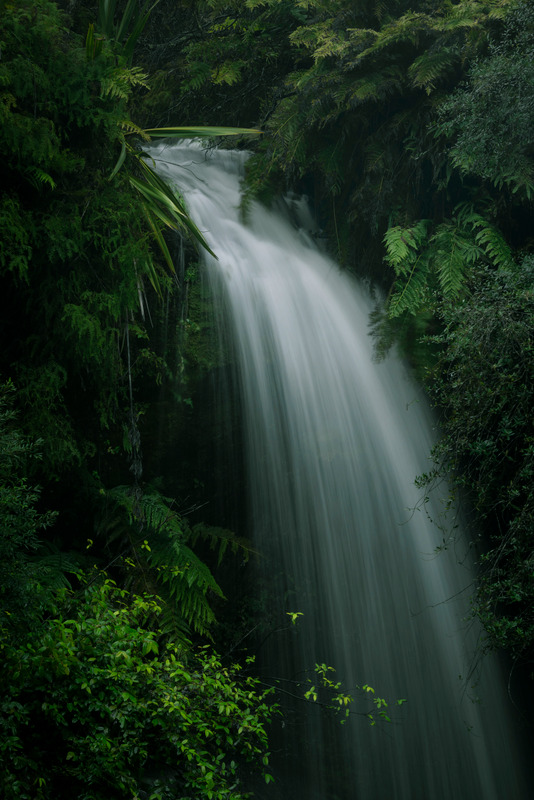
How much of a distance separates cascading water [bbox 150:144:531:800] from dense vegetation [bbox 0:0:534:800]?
1.43 ft

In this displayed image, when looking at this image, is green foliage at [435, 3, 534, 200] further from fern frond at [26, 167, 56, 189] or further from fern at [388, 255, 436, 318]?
fern frond at [26, 167, 56, 189]

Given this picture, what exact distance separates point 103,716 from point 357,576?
283cm

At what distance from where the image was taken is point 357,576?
5316mm

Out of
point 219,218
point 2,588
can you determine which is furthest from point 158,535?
point 219,218

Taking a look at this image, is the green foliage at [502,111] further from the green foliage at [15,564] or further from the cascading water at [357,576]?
the green foliage at [15,564]

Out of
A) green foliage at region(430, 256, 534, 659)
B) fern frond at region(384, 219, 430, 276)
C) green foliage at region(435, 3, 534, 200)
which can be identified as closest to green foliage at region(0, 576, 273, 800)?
green foliage at region(430, 256, 534, 659)

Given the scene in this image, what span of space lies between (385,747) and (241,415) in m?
2.98

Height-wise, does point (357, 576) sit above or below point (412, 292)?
below

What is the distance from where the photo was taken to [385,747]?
16.8 feet

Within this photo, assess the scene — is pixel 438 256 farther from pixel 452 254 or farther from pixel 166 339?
pixel 166 339

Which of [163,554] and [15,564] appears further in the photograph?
[163,554]

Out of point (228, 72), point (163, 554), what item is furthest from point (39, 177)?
point (228, 72)

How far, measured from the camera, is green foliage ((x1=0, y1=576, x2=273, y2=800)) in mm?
2707

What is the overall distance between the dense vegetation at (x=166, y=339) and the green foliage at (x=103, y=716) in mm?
14
